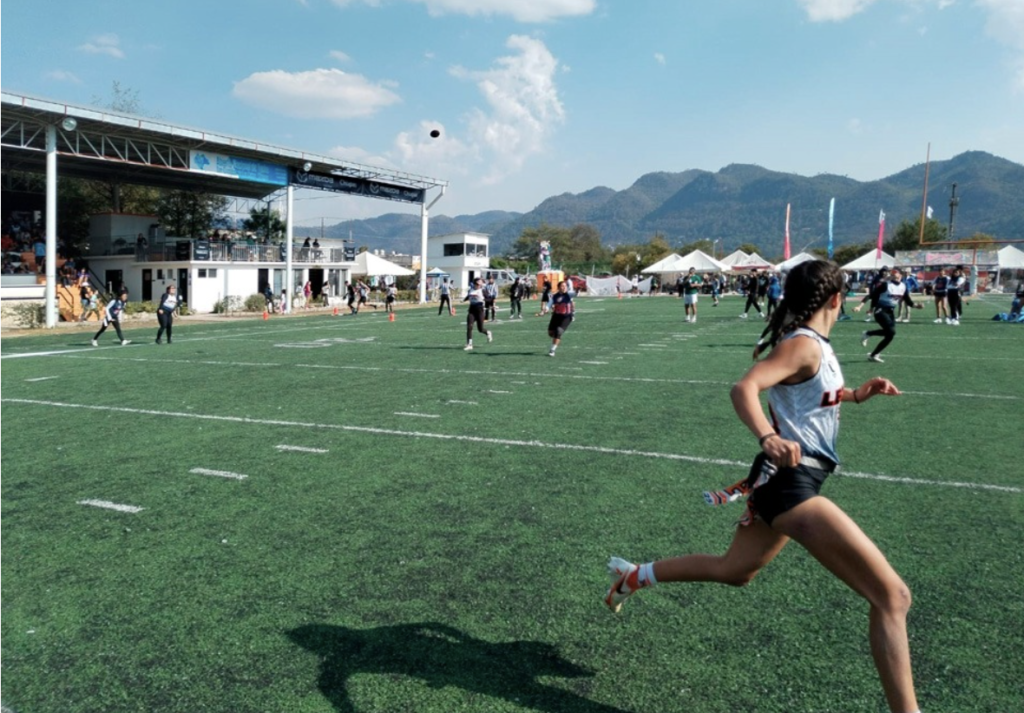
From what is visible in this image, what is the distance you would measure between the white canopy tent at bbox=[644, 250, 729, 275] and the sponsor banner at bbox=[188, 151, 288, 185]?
31.4 meters

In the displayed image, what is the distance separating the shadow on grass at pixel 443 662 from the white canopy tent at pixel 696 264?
54367mm

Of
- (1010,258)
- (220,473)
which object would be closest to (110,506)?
(220,473)

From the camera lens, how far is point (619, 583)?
12.2 feet

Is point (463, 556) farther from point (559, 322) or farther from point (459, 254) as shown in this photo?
point (459, 254)

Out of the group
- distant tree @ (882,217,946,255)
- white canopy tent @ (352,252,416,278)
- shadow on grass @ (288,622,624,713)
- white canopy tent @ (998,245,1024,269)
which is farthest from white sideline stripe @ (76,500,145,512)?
distant tree @ (882,217,946,255)

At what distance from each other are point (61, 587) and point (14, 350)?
57.5 ft

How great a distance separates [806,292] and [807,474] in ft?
2.38

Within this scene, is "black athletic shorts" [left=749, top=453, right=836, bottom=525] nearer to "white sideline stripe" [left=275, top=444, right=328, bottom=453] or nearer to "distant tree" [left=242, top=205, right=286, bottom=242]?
"white sideline stripe" [left=275, top=444, right=328, bottom=453]

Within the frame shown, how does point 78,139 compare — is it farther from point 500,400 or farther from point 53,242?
point 500,400

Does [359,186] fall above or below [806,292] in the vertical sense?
above

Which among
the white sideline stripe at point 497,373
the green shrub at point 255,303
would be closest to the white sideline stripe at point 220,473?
the white sideline stripe at point 497,373

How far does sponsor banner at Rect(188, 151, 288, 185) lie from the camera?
107 feet

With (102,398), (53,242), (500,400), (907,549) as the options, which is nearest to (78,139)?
(53,242)

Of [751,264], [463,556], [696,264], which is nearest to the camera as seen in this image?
[463,556]
